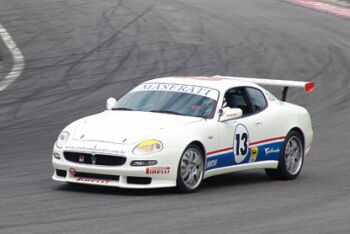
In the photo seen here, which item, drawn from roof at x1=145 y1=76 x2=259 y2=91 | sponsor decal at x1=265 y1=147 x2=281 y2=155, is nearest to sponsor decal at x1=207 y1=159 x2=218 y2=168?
roof at x1=145 y1=76 x2=259 y2=91

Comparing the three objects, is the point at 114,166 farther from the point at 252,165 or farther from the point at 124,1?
the point at 124,1

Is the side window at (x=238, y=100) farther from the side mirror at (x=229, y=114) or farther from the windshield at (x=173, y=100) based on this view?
the side mirror at (x=229, y=114)

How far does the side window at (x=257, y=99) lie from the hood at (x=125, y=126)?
4.44 feet

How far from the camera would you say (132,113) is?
12.6m

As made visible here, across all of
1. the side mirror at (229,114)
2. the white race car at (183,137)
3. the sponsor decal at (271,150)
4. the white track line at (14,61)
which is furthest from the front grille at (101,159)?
the white track line at (14,61)

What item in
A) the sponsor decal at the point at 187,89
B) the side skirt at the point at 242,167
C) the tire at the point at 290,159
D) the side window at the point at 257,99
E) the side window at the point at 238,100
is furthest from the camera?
the tire at the point at 290,159

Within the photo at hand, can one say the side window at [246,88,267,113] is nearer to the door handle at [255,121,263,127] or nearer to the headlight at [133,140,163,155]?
the door handle at [255,121,263,127]

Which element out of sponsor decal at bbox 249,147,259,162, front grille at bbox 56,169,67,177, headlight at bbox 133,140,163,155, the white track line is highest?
headlight at bbox 133,140,163,155

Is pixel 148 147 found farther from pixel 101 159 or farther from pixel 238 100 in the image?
pixel 238 100

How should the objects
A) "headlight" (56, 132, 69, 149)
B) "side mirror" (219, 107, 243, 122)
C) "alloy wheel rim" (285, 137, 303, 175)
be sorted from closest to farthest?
"headlight" (56, 132, 69, 149) < "side mirror" (219, 107, 243, 122) < "alloy wheel rim" (285, 137, 303, 175)

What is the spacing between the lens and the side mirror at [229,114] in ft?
41.5

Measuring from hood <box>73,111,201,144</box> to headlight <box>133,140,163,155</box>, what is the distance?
0.08m

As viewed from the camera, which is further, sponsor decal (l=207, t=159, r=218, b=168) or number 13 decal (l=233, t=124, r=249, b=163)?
number 13 decal (l=233, t=124, r=249, b=163)

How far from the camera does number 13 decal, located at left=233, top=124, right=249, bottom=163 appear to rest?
1288 centimetres
